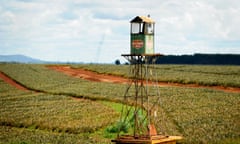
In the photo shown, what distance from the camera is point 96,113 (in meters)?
45.8

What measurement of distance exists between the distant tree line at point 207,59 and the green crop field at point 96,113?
76.0 m

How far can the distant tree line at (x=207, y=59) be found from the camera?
146m

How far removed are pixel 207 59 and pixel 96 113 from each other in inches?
4308

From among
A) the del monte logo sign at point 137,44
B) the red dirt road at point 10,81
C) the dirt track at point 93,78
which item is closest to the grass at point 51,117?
the del monte logo sign at point 137,44

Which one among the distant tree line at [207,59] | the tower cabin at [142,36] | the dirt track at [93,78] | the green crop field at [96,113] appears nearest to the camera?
the tower cabin at [142,36]

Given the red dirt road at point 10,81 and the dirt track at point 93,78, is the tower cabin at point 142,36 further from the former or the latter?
the red dirt road at point 10,81

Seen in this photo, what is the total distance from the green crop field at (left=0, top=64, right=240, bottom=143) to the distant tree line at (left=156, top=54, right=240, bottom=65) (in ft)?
249

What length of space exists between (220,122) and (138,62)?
14140 mm

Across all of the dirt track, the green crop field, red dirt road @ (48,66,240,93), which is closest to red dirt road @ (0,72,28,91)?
the dirt track

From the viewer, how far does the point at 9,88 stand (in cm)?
7244

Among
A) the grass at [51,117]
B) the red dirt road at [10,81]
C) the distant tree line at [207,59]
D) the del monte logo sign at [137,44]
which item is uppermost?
the del monte logo sign at [137,44]

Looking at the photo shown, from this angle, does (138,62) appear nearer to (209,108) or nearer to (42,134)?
(42,134)

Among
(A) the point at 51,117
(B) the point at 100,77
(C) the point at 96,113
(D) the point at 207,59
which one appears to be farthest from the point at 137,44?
(D) the point at 207,59

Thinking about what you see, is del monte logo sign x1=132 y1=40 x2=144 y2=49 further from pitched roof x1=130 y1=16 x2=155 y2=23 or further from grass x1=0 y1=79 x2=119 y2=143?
grass x1=0 y1=79 x2=119 y2=143
